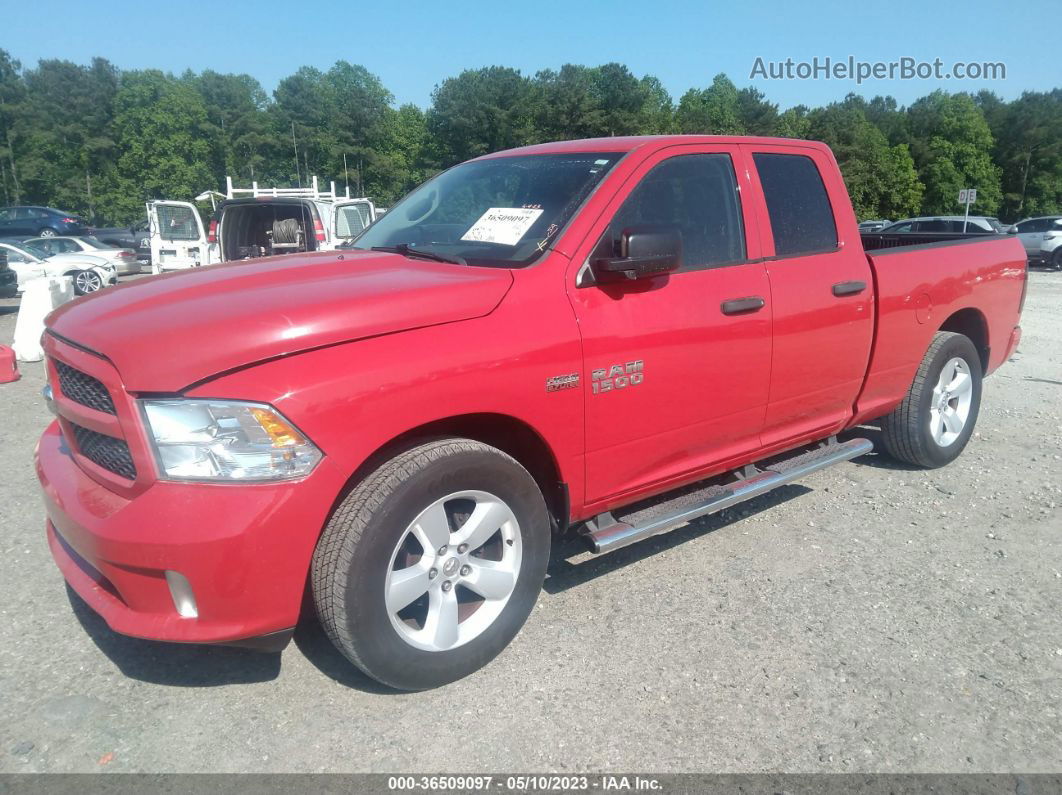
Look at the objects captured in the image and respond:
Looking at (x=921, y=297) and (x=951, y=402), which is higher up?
(x=921, y=297)

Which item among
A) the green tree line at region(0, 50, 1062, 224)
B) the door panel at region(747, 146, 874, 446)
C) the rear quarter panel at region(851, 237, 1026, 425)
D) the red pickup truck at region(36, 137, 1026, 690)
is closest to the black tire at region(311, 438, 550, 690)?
the red pickup truck at region(36, 137, 1026, 690)

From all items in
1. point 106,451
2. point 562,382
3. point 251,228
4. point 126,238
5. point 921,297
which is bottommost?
point 106,451

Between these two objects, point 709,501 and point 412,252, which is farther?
point 709,501

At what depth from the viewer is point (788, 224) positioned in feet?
12.7

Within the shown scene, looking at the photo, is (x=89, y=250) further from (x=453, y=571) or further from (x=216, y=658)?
(x=453, y=571)

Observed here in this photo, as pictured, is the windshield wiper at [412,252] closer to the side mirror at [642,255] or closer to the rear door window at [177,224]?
the side mirror at [642,255]

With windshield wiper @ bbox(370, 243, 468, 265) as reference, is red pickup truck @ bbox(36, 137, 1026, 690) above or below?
below

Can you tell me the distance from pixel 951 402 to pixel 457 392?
3950mm

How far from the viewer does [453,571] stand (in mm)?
2758

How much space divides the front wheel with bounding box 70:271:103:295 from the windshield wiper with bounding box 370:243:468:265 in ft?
55.2

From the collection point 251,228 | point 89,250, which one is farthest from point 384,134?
point 251,228

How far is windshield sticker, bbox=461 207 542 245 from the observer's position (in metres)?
3.18

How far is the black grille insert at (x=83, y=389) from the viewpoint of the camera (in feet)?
8.09

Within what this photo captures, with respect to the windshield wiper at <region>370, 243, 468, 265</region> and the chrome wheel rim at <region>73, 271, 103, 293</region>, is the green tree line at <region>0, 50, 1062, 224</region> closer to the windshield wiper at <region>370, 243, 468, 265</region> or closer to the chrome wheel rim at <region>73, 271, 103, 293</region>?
the chrome wheel rim at <region>73, 271, 103, 293</region>
